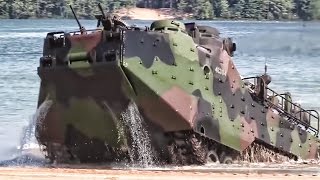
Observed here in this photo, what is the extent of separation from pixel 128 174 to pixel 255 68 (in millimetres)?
27376

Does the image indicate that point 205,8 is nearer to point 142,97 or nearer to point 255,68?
point 255,68

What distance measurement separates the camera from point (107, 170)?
15.1 m

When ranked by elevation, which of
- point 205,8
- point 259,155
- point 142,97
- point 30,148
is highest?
point 142,97

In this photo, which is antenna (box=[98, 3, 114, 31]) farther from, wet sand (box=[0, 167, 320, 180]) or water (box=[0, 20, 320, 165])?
water (box=[0, 20, 320, 165])

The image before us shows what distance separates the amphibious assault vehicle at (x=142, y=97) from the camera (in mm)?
15320

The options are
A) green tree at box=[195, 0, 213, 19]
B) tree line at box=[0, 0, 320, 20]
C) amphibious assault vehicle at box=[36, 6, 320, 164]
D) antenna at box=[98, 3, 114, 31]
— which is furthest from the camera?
green tree at box=[195, 0, 213, 19]

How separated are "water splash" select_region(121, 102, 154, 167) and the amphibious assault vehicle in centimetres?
2

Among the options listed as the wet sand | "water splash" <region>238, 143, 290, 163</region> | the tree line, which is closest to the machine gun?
the tree line

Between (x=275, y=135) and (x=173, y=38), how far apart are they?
9.82ft

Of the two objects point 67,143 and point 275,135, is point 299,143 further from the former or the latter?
point 67,143

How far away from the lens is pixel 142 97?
15398 millimetres

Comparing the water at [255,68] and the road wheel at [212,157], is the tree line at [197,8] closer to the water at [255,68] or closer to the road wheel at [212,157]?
the water at [255,68]

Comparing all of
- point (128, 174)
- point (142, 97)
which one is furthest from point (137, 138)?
point (128, 174)

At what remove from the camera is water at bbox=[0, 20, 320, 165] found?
22922 millimetres
